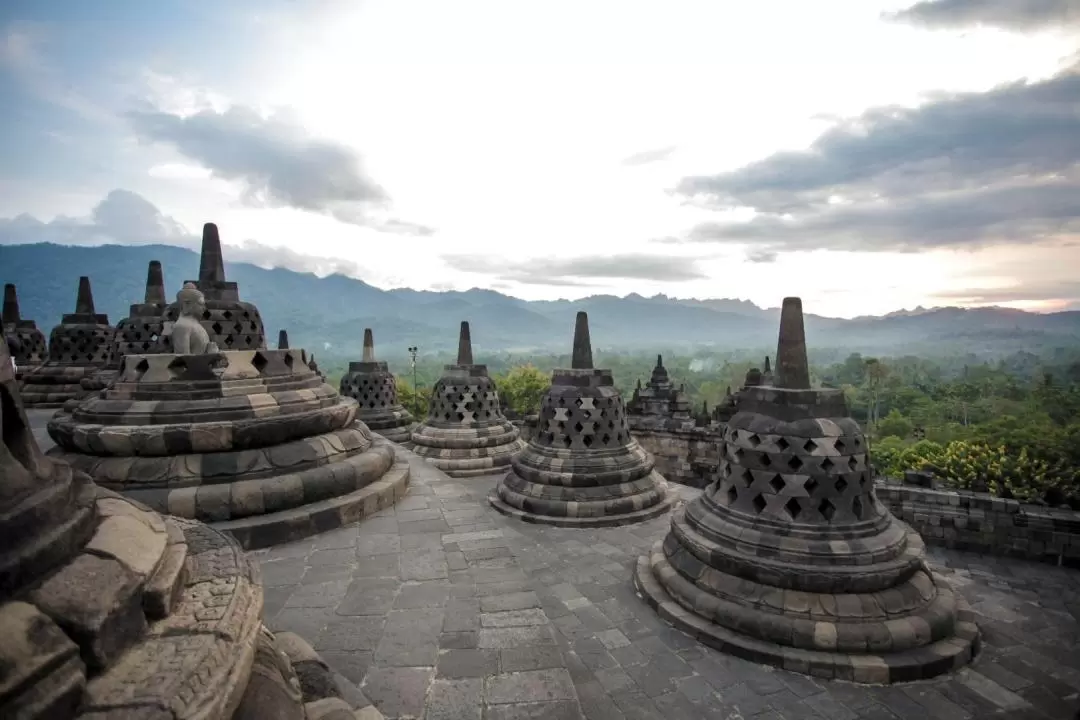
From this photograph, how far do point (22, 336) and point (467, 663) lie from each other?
19.2 metres

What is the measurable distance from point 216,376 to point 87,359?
11409mm

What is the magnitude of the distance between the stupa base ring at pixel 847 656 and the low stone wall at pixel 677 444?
1116 centimetres

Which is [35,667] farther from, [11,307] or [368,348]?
[11,307]

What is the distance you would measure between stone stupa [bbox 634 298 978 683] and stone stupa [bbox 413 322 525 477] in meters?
7.43

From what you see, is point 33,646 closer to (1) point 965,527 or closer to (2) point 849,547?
(2) point 849,547

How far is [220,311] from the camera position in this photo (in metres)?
7.14

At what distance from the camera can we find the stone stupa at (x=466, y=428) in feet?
44.7

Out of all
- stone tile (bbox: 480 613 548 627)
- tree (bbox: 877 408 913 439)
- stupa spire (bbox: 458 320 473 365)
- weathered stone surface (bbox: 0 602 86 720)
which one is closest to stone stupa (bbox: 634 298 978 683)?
stone tile (bbox: 480 613 548 627)

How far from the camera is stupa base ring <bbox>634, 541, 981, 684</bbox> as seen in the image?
17.3ft

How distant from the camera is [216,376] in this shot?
6.23 metres

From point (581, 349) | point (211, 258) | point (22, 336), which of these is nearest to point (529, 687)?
point (211, 258)

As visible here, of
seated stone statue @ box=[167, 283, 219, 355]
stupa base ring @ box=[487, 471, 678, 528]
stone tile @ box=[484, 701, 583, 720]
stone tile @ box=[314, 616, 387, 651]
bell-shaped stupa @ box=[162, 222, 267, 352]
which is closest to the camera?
stone tile @ box=[484, 701, 583, 720]

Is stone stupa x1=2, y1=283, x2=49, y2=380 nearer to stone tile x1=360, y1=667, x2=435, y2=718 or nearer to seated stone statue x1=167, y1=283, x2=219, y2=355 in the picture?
seated stone statue x1=167, y1=283, x2=219, y2=355

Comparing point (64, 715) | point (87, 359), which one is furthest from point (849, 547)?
point (87, 359)
